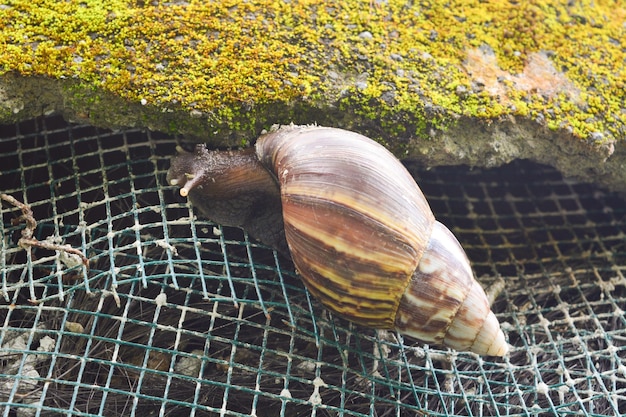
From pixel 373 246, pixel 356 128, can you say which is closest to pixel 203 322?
pixel 373 246

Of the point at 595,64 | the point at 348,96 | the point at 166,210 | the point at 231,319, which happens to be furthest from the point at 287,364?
the point at 595,64

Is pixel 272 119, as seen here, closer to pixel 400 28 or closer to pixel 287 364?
pixel 400 28

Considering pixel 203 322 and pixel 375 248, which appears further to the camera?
pixel 203 322

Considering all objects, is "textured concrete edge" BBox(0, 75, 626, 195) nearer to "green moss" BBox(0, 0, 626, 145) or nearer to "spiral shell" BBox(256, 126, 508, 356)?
"green moss" BBox(0, 0, 626, 145)

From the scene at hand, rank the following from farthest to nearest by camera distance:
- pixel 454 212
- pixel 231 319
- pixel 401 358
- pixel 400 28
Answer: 1. pixel 454 212
2. pixel 400 28
3. pixel 401 358
4. pixel 231 319

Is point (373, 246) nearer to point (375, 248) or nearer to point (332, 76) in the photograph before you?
point (375, 248)

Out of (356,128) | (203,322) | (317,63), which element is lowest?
(203,322)

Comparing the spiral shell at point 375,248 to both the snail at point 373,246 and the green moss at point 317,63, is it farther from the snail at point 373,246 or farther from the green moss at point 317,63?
the green moss at point 317,63
